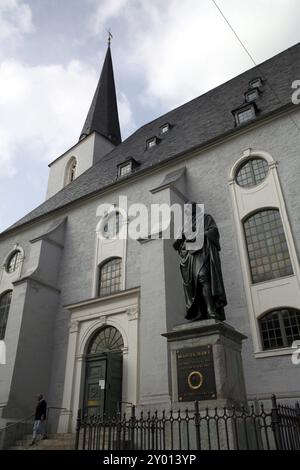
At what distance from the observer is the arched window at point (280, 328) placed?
11334mm

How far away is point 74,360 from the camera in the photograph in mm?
15203

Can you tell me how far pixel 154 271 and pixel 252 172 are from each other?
546 centimetres

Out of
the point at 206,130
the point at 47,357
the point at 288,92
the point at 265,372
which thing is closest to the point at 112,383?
the point at 47,357

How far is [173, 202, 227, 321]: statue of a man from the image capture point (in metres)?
7.18

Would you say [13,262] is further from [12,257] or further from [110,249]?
[110,249]

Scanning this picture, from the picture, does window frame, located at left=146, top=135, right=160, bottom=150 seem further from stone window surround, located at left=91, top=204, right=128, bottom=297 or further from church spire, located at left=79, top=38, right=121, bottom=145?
church spire, located at left=79, top=38, right=121, bottom=145

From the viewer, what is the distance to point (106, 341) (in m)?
15.1

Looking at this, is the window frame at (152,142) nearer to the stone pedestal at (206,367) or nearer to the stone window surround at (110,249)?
the stone window surround at (110,249)

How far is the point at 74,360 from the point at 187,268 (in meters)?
9.45

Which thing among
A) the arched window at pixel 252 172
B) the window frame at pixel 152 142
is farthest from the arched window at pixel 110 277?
the window frame at pixel 152 142

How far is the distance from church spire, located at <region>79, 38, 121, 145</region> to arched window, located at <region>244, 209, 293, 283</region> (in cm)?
2078

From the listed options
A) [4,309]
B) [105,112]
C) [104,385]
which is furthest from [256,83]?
[105,112]

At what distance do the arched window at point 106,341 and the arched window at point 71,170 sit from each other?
1789 centimetres

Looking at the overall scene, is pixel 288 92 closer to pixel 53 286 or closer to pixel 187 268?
pixel 187 268
